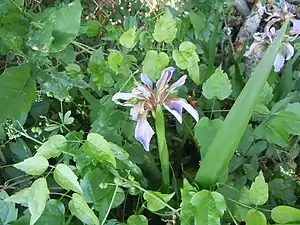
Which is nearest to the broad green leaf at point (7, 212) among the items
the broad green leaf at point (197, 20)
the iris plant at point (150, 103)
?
the iris plant at point (150, 103)

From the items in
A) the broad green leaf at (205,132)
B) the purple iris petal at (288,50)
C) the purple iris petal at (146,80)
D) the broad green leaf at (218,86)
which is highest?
the purple iris petal at (146,80)

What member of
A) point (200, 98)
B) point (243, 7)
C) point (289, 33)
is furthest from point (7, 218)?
point (243, 7)

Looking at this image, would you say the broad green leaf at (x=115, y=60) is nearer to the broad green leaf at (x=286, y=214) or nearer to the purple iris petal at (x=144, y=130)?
the purple iris petal at (x=144, y=130)

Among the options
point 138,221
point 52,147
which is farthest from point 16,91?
point 138,221

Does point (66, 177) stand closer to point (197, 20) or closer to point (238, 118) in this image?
point (238, 118)

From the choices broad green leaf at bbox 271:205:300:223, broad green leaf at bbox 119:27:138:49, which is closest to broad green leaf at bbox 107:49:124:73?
broad green leaf at bbox 119:27:138:49

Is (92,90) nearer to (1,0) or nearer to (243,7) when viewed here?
(1,0)
